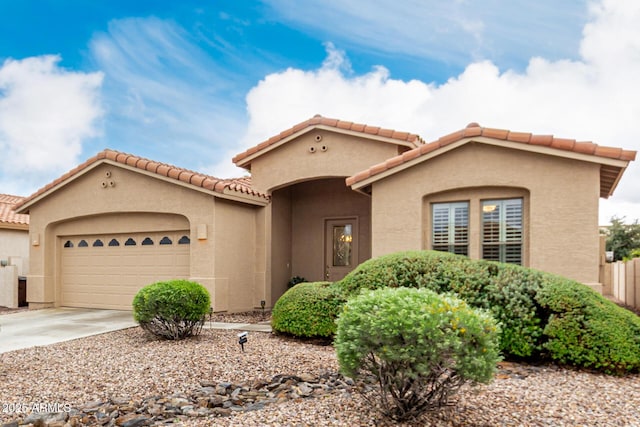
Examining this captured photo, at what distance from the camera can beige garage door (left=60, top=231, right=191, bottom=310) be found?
13391 mm

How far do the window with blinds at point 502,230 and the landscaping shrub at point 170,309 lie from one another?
6.03 metres

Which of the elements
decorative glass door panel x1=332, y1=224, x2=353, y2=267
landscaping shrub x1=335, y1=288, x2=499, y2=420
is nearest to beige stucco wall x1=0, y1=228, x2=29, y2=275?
decorative glass door panel x1=332, y1=224, x2=353, y2=267

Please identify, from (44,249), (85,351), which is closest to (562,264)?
(85,351)

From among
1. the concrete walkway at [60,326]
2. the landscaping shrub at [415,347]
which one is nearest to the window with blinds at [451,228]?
the concrete walkway at [60,326]

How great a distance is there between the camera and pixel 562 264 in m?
9.41

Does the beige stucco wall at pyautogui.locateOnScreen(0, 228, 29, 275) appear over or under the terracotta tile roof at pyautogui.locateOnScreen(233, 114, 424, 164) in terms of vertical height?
under

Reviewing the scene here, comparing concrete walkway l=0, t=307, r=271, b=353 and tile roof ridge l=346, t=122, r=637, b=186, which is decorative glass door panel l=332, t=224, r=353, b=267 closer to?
tile roof ridge l=346, t=122, r=637, b=186

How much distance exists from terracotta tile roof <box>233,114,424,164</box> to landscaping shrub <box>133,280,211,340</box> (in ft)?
20.0

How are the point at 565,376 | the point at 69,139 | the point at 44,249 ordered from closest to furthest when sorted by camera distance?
the point at 565,376
the point at 44,249
the point at 69,139

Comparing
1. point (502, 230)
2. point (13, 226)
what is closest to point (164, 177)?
point (502, 230)

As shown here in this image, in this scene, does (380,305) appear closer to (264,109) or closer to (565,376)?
(565,376)

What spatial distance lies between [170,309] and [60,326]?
4178mm

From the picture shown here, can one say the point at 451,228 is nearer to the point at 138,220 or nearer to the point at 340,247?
the point at 340,247

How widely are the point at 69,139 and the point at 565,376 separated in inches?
689
